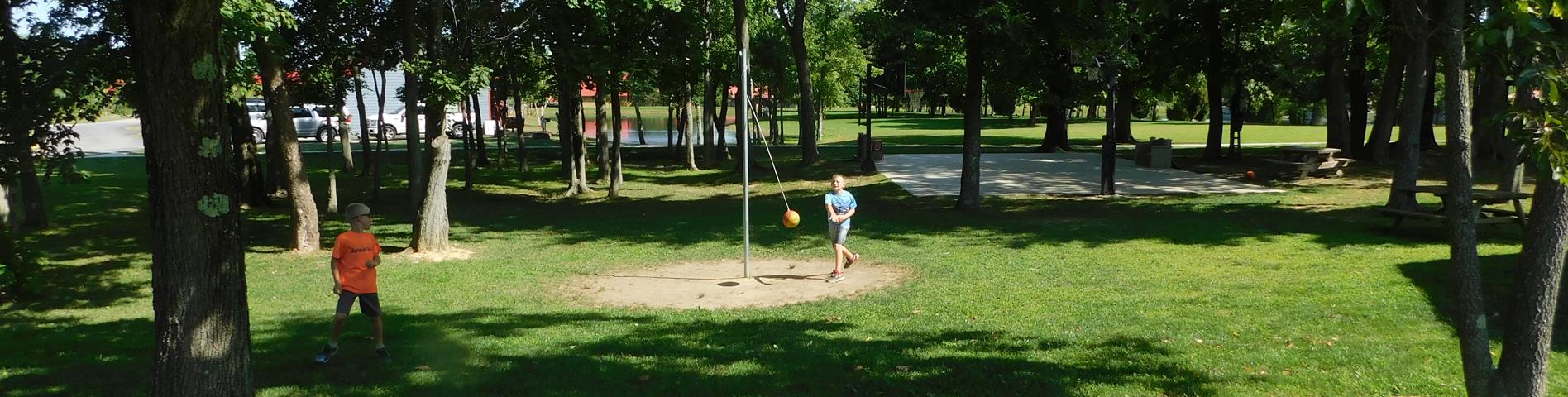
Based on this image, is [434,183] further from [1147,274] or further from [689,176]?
[689,176]

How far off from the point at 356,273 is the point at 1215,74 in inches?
979

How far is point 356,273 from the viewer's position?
7.65m

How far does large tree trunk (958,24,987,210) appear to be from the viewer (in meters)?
17.0

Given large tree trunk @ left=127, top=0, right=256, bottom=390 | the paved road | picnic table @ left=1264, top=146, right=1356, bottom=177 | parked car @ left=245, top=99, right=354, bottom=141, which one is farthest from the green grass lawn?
parked car @ left=245, top=99, right=354, bottom=141

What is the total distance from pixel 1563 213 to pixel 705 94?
3036 cm

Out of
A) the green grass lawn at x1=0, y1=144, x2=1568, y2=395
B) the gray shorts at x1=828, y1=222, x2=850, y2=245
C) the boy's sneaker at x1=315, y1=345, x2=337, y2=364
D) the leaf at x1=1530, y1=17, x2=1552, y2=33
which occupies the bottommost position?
the green grass lawn at x1=0, y1=144, x2=1568, y2=395

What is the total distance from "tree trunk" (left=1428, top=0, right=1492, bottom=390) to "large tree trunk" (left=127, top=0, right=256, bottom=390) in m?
5.56

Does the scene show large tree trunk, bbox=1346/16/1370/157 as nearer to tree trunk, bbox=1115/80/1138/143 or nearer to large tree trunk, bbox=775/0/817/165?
tree trunk, bbox=1115/80/1138/143

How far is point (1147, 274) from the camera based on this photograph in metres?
11.2

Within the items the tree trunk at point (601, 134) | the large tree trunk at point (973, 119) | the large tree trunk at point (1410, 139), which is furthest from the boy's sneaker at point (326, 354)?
the large tree trunk at point (1410, 139)

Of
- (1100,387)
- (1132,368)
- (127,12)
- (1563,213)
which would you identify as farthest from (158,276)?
(1563,213)

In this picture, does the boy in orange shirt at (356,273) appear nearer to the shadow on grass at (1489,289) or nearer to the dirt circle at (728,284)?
the dirt circle at (728,284)

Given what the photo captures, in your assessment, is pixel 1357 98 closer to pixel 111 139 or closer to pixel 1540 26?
pixel 1540 26

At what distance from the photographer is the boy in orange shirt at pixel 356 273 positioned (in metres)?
7.60
